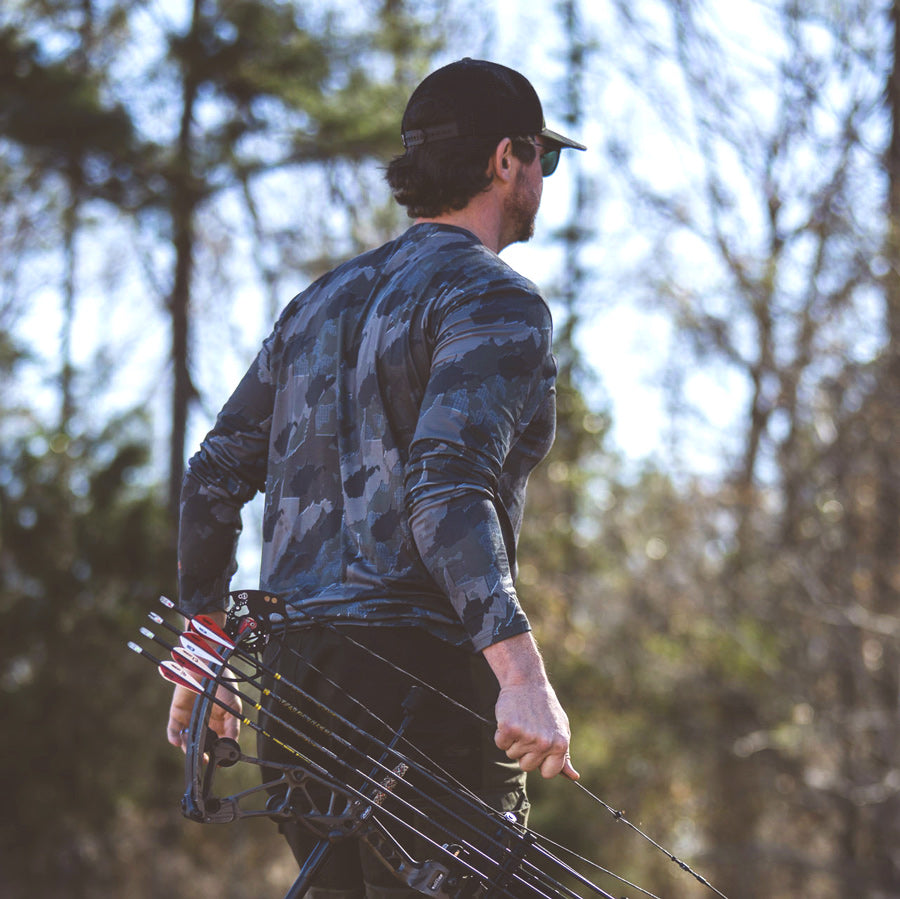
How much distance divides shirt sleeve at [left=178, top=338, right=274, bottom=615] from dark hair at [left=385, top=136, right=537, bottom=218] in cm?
46

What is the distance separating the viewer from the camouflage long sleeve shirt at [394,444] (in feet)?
6.85

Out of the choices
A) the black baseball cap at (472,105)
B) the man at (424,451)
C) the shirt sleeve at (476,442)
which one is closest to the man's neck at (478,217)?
the man at (424,451)

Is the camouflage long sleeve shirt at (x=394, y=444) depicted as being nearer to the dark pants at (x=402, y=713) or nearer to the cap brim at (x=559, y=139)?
the dark pants at (x=402, y=713)

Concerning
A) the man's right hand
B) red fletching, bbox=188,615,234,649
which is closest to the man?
the man's right hand

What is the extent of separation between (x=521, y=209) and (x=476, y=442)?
70 centimetres

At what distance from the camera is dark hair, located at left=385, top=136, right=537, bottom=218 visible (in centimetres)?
250

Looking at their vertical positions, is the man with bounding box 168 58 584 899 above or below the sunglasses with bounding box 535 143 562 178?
below

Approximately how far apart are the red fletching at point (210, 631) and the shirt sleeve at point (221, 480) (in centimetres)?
43

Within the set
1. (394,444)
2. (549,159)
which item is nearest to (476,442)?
(394,444)

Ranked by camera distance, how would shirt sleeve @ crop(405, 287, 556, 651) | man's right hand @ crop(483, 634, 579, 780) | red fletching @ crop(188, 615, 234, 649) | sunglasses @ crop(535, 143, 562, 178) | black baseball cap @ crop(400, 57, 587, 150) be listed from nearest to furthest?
1. man's right hand @ crop(483, 634, 579, 780)
2. shirt sleeve @ crop(405, 287, 556, 651)
3. red fletching @ crop(188, 615, 234, 649)
4. black baseball cap @ crop(400, 57, 587, 150)
5. sunglasses @ crop(535, 143, 562, 178)

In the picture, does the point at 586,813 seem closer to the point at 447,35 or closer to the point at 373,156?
the point at 373,156

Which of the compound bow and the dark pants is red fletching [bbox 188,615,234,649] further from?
the dark pants

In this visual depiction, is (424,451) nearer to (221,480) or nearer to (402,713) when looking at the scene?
(402,713)

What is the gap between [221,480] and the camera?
8.73ft
